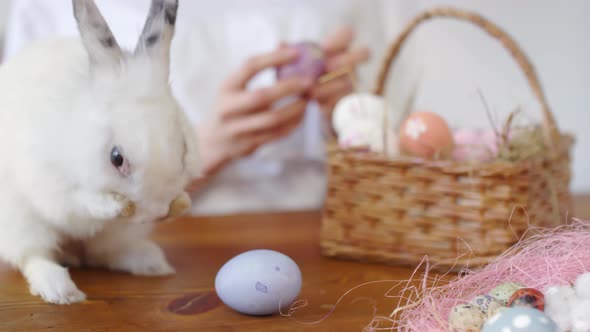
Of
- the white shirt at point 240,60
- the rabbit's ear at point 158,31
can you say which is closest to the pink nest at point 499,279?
the rabbit's ear at point 158,31

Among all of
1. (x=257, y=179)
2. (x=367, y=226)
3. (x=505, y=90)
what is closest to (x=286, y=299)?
(x=367, y=226)

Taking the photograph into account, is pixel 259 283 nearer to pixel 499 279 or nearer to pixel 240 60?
pixel 499 279

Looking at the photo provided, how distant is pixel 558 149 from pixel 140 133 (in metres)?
0.66

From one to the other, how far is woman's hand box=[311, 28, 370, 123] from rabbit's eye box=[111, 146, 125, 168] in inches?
27.0

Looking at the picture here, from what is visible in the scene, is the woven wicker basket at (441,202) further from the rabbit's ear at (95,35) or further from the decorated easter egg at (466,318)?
the rabbit's ear at (95,35)

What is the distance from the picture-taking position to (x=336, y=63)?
131 cm

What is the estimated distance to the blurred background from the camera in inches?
66.2

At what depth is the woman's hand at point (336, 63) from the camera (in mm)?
1314

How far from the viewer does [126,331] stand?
0.64 m

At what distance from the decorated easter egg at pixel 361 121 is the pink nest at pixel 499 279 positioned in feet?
0.86

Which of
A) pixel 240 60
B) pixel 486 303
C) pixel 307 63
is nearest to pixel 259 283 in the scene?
pixel 486 303

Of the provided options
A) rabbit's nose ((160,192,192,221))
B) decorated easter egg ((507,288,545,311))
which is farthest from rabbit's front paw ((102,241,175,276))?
decorated easter egg ((507,288,545,311))

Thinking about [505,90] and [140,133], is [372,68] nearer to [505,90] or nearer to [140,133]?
[505,90]

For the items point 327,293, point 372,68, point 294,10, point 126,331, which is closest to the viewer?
point 126,331
